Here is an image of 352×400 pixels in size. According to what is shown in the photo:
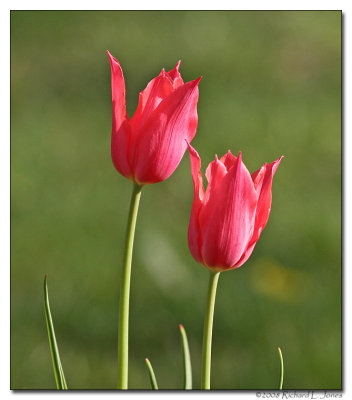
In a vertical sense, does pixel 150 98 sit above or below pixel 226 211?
above

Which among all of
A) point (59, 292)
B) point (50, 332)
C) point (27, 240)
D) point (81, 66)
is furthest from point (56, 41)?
point (50, 332)

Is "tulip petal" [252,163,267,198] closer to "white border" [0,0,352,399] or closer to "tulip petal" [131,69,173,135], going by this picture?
"tulip petal" [131,69,173,135]

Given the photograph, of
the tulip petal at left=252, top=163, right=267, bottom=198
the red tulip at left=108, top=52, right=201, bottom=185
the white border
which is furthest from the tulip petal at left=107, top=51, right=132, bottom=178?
the white border

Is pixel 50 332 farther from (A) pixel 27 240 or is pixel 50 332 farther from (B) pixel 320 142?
(B) pixel 320 142

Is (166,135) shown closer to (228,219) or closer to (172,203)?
(228,219)
